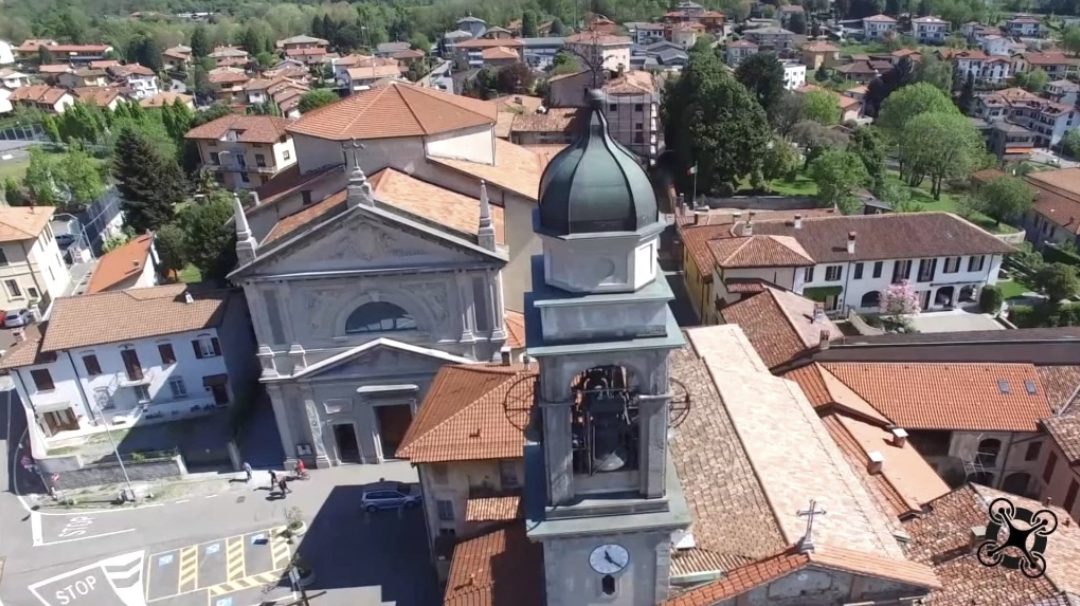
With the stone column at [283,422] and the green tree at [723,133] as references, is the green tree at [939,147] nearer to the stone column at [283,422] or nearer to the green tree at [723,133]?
the green tree at [723,133]

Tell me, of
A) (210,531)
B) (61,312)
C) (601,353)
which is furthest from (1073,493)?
(61,312)

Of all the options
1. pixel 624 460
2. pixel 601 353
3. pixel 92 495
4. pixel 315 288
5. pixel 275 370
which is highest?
pixel 601 353

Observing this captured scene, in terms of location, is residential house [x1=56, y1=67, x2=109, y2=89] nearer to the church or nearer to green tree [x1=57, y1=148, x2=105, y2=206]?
green tree [x1=57, y1=148, x2=105, y2=206]

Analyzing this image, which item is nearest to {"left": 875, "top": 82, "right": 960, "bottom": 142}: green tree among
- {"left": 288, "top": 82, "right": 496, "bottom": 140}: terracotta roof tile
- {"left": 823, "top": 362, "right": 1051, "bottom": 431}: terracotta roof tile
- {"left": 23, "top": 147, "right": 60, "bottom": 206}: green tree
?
{"left": 823, "top": 362, "right": 1051, "bottom": 431}: terracotta roof tile

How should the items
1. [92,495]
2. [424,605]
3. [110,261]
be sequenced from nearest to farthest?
[424,605]
[92,495]
[110,261]

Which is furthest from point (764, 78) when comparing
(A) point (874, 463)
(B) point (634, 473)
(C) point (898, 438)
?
(B) point (634, 473)

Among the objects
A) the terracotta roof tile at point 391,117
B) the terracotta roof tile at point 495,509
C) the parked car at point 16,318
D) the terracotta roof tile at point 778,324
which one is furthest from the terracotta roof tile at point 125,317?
the terracotta roof tile at point 778,324

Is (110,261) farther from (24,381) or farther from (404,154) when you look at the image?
(404,154)
